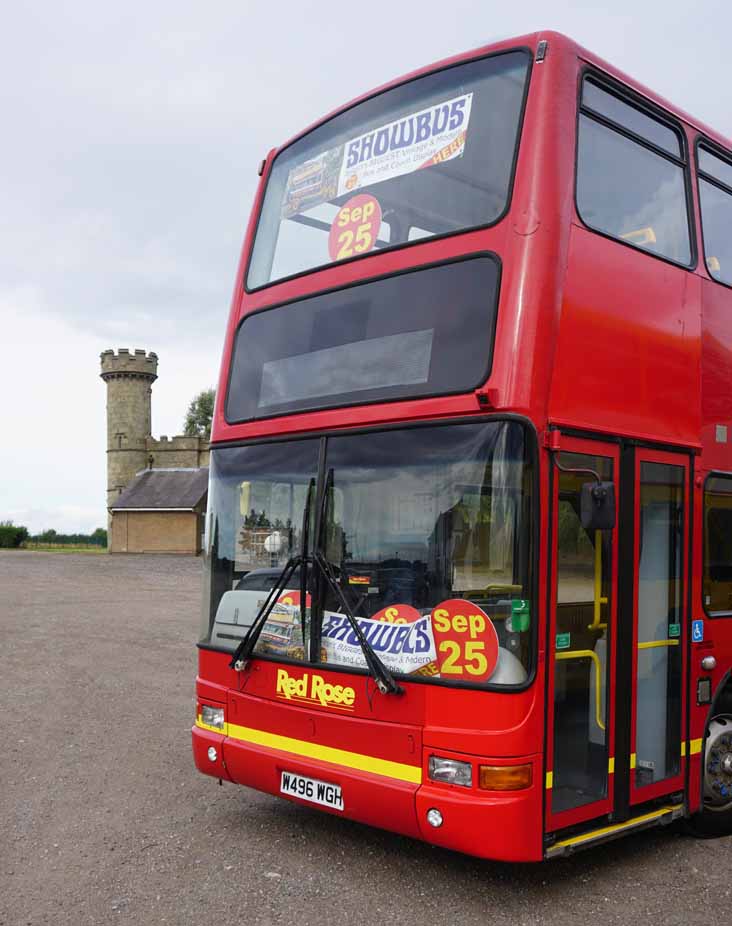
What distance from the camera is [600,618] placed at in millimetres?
5645

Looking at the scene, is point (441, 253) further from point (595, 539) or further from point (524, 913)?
point (524, 913)

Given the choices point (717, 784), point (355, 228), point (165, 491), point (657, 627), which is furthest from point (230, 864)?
point (165, 491)

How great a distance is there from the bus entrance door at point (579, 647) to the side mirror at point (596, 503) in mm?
143

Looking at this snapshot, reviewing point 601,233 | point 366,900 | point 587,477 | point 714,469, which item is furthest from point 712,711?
point 601,233

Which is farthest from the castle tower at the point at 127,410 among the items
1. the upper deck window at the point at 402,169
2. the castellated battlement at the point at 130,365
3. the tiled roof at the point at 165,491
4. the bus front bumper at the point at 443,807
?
the bus front bumper at the point at 443,807

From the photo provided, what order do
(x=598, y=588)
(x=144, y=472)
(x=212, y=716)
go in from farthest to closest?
(x=144, y=472)
(x=212, y=716)
(x=598, y=588)

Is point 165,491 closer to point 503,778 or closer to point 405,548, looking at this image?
point 405,548

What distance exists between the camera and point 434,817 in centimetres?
508

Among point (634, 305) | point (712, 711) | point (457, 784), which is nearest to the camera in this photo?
point (457, 784)

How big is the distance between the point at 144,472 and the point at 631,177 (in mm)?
65705

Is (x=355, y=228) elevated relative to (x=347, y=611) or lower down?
elevated

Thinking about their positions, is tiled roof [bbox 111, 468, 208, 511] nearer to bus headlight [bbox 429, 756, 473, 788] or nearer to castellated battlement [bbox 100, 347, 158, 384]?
castellated battlement [bbox 100, 347, 158, 384]

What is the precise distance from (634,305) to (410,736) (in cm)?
281

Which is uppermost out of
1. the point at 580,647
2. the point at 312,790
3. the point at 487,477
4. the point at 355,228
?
the point at 355,228
